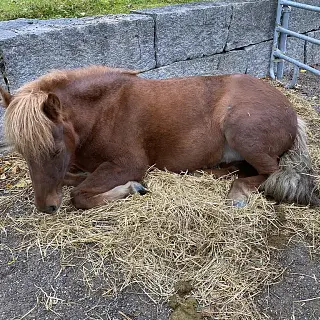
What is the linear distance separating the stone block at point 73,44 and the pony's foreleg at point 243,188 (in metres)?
2.03

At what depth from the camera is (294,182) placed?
3400mm

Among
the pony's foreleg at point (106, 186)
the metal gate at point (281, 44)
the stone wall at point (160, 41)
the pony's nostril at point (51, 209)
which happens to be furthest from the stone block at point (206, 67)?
the pony's nostril at point (51, 209)

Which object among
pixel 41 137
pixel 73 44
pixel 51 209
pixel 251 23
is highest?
pixel 73 44

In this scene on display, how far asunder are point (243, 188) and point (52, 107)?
66.1 inches

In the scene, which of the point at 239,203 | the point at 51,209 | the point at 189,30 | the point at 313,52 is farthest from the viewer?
the point at 313,52

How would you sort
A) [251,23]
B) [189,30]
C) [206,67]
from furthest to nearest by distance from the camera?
[251,23], [206,67], [189,30]

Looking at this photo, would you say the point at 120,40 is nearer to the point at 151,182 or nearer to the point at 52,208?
the point at 151,182

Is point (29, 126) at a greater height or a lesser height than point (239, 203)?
greater

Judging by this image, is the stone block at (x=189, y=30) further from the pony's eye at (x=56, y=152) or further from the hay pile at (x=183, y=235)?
the pony's eye at (x=56, y=152)

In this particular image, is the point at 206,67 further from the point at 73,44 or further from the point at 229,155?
the point at 229,155

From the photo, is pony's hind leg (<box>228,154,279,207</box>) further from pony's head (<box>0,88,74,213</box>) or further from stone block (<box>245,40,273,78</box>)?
stone block (<box>245,40,273,78</box>)

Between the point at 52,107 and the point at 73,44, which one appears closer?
the point at 52,107

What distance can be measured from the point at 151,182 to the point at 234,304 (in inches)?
53.1

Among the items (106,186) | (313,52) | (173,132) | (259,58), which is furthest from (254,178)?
(313,52)
